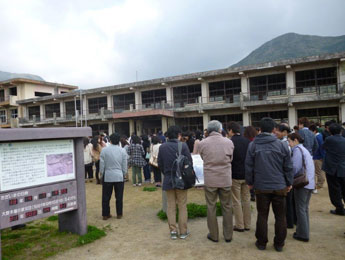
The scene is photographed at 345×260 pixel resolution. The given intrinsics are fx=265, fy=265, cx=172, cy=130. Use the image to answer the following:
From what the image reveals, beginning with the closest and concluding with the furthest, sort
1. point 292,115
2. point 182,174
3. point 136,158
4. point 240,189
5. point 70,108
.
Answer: point 182,174, point 240,189, point 136,158, point 292,115, point 70,108

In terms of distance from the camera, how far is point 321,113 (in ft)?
59.4

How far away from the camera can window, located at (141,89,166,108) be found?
77.2 ft

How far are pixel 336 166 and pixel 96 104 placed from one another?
Answer: 2531cm

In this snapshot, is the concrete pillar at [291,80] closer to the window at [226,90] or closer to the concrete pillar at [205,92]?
the window at [226,90]

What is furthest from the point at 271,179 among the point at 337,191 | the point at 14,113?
the point at 14,113

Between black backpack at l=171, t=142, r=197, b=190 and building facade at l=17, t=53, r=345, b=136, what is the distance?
14.1 metres

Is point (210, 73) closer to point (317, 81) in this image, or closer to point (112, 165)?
point (317, 81)

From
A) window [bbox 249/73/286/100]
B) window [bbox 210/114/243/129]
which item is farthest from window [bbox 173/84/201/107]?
window [bbox 249/73/286/100]

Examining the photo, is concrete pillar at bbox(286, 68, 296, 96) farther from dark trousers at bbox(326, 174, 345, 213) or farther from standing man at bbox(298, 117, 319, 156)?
dark trousers at bbox(326, 174, 345, 213)

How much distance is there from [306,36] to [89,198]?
110204mm

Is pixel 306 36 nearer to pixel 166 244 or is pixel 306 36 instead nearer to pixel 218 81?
pixel 218 81

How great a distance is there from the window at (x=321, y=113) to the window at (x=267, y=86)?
6.54 ft

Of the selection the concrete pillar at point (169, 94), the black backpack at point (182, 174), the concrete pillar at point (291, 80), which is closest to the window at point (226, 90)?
the concrete pillar at point (169, 94)

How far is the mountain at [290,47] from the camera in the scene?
82.4 metres
